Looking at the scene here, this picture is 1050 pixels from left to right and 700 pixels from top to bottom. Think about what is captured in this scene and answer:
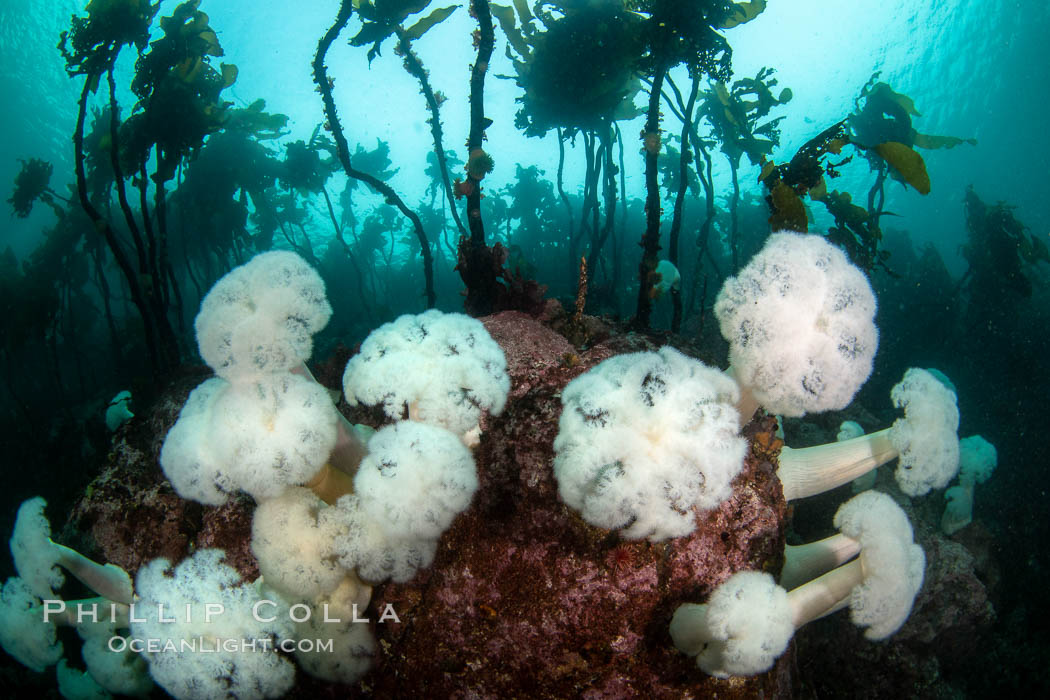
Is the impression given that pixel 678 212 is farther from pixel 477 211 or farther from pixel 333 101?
pixel 333 101

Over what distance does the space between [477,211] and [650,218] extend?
2.02 metres

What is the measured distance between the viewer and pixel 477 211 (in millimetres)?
5070

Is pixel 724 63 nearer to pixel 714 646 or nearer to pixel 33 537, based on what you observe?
pixel 714 646

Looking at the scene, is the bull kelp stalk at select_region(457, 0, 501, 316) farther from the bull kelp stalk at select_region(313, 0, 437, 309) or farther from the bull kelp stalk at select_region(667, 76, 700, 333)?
the bull kelp stalk at select_region(667, 76, 700, 333)

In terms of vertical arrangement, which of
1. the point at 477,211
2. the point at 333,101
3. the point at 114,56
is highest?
the point at 114,56

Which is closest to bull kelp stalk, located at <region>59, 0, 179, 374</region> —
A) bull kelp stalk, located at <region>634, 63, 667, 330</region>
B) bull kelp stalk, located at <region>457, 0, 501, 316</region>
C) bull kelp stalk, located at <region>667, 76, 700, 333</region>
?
bull kelp stalk, located at <region>457, 0, 501, 316</region>

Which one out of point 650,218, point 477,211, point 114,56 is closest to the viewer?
point 650,218

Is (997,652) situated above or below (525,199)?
below

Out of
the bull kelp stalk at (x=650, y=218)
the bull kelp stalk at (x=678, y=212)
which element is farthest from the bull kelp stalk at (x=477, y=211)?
the bull kelp stalk at (x=678, y=212)

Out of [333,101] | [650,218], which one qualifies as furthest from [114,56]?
[650,218]

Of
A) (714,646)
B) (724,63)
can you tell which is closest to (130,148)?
(724,63)

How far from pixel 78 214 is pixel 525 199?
15666mm

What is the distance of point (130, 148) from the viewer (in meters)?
8.04

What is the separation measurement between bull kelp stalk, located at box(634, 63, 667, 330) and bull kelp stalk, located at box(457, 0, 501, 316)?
1515 millimetres
